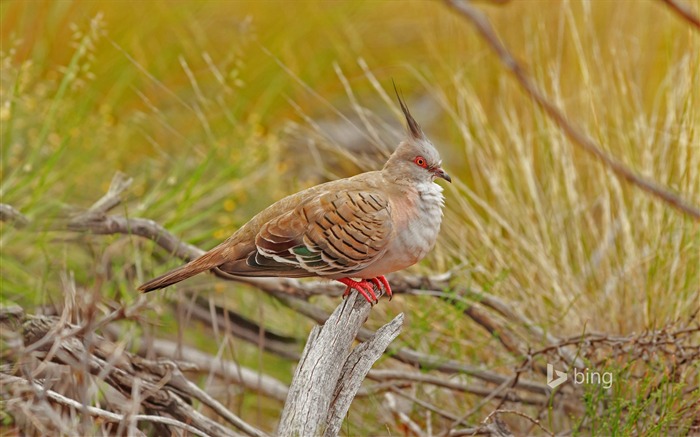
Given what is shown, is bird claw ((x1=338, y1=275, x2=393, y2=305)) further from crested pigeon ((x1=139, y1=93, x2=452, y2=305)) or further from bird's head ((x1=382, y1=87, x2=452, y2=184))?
bird's head ((x1=382, y1=87, x2=452, y2=184))

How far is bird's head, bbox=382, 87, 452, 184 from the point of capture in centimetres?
265

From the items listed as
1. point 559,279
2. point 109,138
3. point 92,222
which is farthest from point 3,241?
point 559,279

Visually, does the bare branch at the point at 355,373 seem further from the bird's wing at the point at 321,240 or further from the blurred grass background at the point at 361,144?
the blurred grass background at the point at 361,144

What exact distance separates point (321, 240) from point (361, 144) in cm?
376

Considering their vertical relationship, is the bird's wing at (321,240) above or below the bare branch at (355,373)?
above

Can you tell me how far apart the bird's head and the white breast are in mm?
71

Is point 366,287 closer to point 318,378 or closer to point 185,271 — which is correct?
point 318,378

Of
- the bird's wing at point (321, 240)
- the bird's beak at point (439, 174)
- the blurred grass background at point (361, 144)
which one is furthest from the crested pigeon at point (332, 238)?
the blurred grass background at point (361, 144)

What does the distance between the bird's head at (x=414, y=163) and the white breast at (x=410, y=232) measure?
7 centimetres

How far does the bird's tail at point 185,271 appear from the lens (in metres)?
2.33

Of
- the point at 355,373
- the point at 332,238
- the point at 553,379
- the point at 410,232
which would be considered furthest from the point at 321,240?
the point at 553,379

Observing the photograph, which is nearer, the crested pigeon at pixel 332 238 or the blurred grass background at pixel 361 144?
the crested pigeon at pixel 332 238

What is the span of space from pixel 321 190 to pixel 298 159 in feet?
10.6

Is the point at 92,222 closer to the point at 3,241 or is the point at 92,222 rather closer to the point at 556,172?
the point at 3,241
